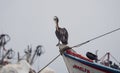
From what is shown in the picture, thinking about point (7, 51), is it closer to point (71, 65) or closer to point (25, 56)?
point (25, 56)

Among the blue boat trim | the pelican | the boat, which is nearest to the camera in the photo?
the blue boat trim

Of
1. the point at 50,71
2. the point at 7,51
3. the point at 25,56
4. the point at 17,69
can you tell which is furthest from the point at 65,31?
the point at 25,56

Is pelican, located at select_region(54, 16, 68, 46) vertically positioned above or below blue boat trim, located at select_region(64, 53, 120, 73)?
above

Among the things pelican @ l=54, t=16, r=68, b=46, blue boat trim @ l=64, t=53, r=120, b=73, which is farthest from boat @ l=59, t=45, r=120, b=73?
pelican @ l=54, t=16, r=68, b=46

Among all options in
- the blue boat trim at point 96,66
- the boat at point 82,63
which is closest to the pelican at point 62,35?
the boat at point 82,63

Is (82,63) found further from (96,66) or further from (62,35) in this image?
(62,35)

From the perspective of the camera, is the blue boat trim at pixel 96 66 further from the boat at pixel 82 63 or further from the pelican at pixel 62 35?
the pelican at pixel 62 35

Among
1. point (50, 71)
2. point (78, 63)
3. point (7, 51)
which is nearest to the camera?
point (78, 63)

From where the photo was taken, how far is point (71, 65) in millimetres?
11242

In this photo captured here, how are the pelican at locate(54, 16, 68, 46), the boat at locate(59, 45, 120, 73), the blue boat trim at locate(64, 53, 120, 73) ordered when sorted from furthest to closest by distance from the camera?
the pelican at locate(54, 16, 68, 46), the boat at locate(59, 45, 120, 73), the blue boat trim at locate(64, 53, 120, 73)

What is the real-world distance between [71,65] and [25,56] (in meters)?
19.9

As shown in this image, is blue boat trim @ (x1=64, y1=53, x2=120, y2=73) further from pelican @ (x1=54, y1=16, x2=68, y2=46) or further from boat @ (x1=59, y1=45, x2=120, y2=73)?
pelican @ (x1=54, y1=16, x2=68, y2=46)

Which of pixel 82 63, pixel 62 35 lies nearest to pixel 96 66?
pixel 82 63

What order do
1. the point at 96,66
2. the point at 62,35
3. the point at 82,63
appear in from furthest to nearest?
1. the point at 62,35
2. the point at 82,63
3. the point at 96,66
